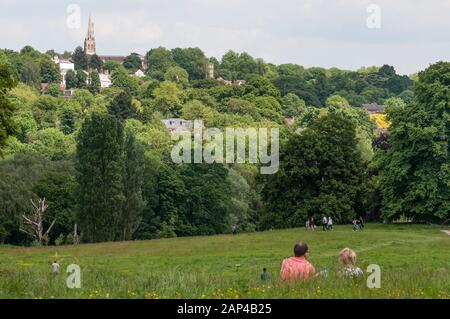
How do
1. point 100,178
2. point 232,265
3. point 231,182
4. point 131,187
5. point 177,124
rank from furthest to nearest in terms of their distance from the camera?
point 177,124 < point 231,182 < point 131,187 < point 100,178 < point 232,265

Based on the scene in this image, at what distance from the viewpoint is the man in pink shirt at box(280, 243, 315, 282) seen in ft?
46.0

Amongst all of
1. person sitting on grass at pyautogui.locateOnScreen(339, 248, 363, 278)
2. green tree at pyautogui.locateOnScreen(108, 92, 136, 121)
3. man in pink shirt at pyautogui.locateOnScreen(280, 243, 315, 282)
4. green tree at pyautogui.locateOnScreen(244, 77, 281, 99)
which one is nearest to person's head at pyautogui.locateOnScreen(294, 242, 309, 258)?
man in pink shirt at pyautogui.locateOnScreen(280, 243, 315, 282)

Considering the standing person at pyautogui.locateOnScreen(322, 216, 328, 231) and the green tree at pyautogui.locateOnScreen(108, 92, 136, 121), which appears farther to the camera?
the green tree at pyautogui.locateOnScreen(108, 92, 136, 121)

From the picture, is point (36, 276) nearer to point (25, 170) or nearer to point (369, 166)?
point (369, 166)

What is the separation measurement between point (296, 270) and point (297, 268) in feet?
0.14

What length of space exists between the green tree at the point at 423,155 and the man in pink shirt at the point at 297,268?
125 feet

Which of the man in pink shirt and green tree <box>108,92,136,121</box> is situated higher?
the man in pink shirt

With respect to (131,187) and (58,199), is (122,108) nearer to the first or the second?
(58,199)

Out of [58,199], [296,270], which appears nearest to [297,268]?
[296,270]

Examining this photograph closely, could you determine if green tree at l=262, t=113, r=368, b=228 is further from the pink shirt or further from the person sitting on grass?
the pink shirt

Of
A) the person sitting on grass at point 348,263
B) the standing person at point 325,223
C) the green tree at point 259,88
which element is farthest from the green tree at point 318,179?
the green tree at point 259,88

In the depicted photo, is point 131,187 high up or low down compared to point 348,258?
down

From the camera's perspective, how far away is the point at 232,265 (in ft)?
110

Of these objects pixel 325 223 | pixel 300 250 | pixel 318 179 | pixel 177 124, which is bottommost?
pixel 177 124
